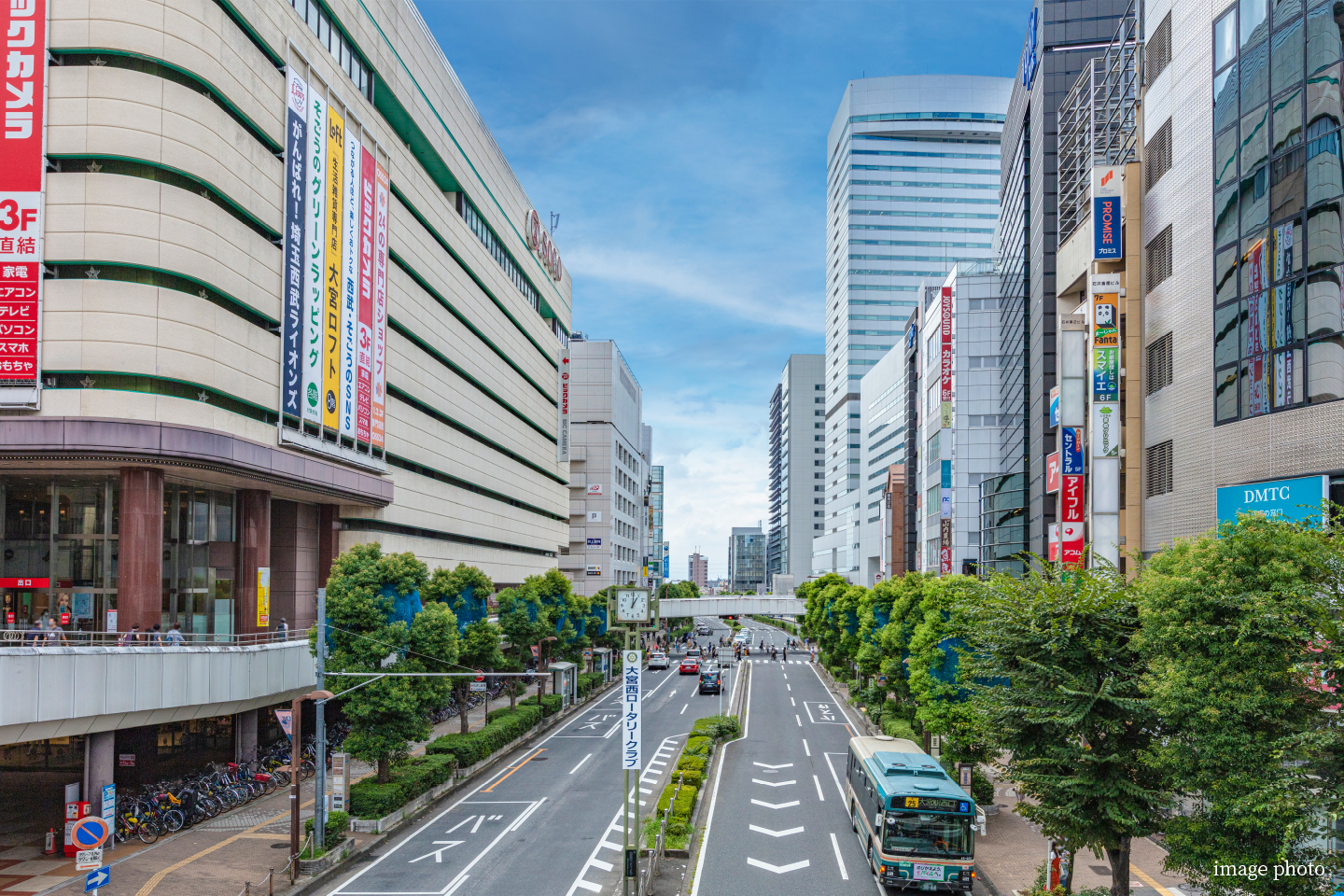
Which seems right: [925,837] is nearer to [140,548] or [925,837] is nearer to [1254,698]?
[1254,698]

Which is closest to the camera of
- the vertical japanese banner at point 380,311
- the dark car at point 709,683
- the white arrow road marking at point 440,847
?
the white arrow road marking at point 440,847

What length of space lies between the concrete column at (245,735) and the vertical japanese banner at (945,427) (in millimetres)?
57316

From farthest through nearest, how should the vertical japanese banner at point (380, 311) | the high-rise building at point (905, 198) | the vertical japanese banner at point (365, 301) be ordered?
1. the high-rise building at point (905, 198)
2. the vertical japanese banner at point (380, 311)
3. the vertical japanese banner at point (365, 301)

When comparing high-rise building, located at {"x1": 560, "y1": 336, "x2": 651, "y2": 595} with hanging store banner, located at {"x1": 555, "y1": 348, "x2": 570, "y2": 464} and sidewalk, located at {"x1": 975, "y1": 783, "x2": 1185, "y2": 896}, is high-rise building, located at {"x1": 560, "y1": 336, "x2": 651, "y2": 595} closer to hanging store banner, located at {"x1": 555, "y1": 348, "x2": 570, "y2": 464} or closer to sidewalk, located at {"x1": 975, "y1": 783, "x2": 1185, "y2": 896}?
hanging store banner, located at {"x1": 555, "y1": 348, "x2": 570, "y2": 464}

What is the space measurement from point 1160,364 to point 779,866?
26.4 m

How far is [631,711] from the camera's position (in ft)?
81.5

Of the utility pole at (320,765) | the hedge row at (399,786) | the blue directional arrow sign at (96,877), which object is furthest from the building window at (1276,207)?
the blue directional arrow sign at (96,877)

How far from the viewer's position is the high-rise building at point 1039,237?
5250cm

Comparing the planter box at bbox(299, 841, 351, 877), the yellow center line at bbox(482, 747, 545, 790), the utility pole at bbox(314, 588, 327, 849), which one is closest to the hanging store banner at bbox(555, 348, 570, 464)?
the yellow center line at bbox(482, 747, 545, 790)

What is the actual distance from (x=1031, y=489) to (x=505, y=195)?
4863 centimetres

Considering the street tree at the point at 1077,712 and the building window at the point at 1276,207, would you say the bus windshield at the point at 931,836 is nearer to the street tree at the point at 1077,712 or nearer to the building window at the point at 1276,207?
the street tree at the point at 1077,712

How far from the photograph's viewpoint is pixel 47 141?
30141mm

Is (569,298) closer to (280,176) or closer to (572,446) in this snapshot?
(572,446)

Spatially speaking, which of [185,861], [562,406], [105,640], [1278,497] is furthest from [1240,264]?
[562,406]
